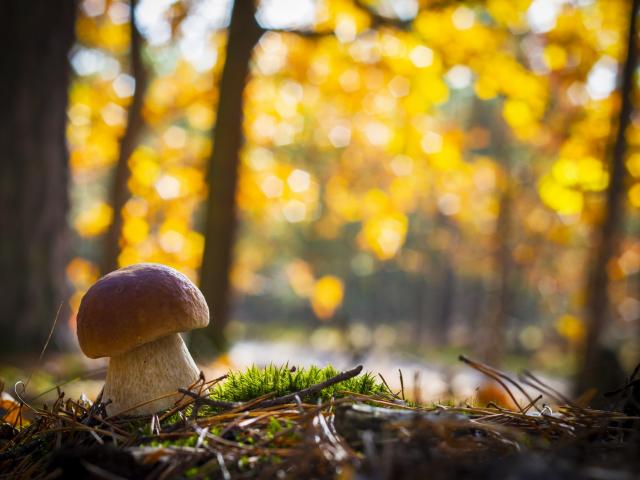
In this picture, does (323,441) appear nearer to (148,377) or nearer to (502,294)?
(148,377)

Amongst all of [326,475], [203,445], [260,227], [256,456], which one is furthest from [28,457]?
[260,227]

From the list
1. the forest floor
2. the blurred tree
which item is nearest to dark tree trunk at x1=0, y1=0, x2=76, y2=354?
the blurred tree

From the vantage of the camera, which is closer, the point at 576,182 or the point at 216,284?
the point at 216,284

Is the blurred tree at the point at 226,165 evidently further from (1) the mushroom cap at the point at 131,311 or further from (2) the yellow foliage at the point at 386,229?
(1) the mushroom cap at the point at 131,311

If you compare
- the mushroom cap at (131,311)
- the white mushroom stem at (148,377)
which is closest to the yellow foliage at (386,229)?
the white mushroom stem at (148,377)

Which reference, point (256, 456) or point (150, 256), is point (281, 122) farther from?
point (256, 456)

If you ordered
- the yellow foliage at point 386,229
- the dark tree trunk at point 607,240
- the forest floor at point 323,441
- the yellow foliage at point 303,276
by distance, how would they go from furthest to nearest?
the yellow foliage at point 303,276
the yellow foliage at point 386,229
the dark tree trunk at point 607,240
the forest floor at point 323,441

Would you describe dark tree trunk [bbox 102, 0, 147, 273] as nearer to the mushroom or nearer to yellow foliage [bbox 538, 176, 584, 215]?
yellow foliage [bbox 538, 176, 584, 215]
